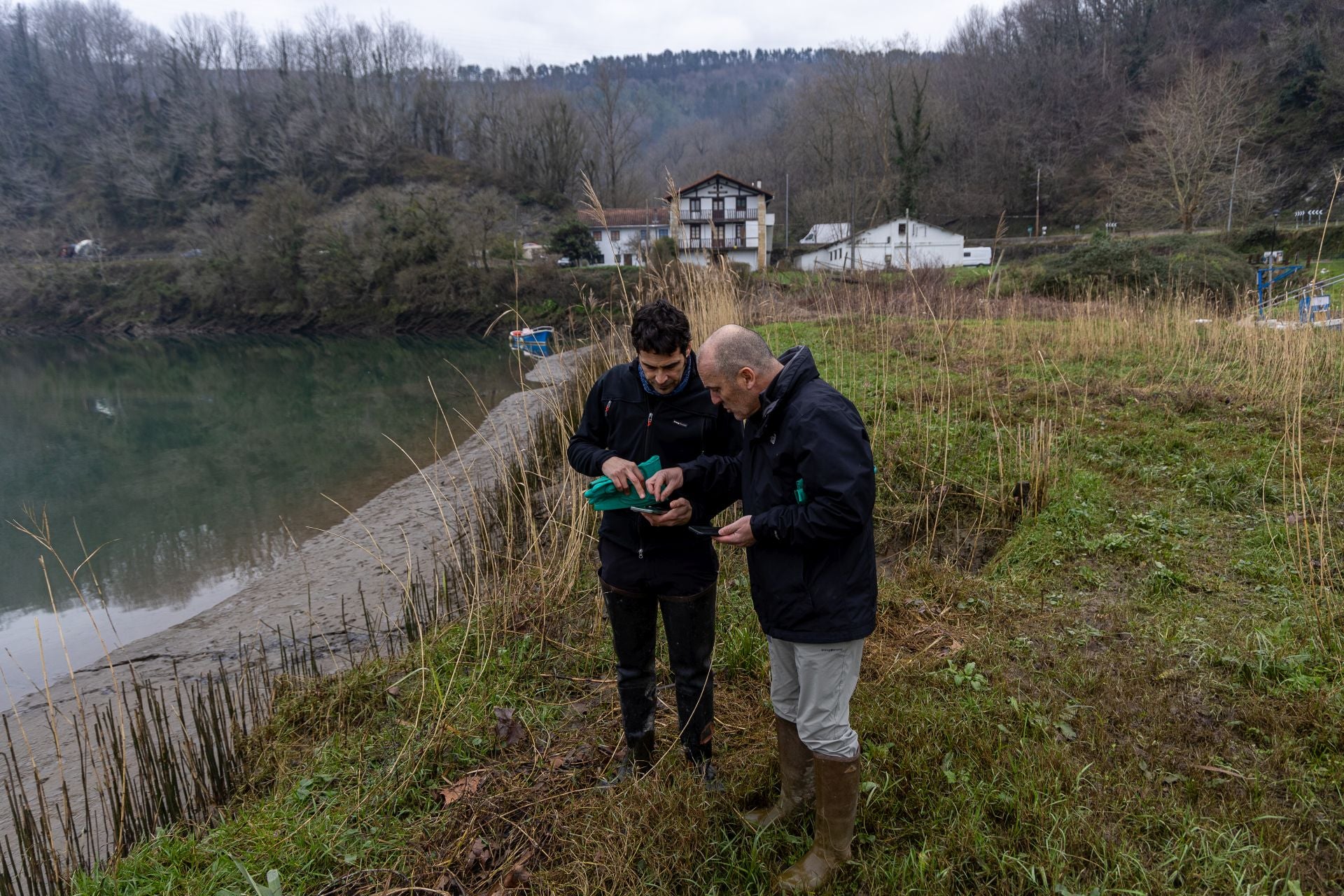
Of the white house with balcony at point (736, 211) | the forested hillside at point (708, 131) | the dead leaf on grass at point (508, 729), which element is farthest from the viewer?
the forested hillside at point (708, 131)

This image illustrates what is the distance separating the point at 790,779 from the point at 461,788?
1294 millimetres

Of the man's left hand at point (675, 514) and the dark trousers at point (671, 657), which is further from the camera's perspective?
the dark trousers at point (671, 657)

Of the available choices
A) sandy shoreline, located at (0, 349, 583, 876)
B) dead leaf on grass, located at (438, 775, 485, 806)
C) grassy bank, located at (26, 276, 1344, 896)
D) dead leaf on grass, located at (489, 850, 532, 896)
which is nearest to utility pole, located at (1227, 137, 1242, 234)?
grassy bank, located at (26, 276, 1344, 896)

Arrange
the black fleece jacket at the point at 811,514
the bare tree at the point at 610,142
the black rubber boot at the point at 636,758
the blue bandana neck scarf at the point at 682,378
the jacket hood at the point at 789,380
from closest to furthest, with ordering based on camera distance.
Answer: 1. the black fleece jacket at the point at 811,514
2. the jacket hood at the point at 789,380
3. the blue bandana neck scarf at the point at 682,378
4. the black rubber boot at the point at 636,758
5. the bare tree at the point at 610,142

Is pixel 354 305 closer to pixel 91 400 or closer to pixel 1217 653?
pixel 91 400

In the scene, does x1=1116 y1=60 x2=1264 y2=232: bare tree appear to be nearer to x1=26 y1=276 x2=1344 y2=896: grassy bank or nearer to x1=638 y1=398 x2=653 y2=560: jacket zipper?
x1=26 y1=276 x2=1344 y2=896: grassy bank

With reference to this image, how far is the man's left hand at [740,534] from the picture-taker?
2209 millimetres

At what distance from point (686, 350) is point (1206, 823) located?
224cm

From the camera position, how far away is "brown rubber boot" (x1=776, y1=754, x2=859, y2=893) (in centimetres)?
224

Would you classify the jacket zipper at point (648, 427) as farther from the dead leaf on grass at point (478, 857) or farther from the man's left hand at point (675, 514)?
the dead leaf on grass at point (478, 857)

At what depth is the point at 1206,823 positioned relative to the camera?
91.0 inches

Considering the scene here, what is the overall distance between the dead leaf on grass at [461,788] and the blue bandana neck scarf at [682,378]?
168 cm

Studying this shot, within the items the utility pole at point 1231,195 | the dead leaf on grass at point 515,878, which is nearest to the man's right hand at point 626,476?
the dead leaf on grass at point 515,878

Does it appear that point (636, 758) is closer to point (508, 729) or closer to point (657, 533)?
point (508, 729)
